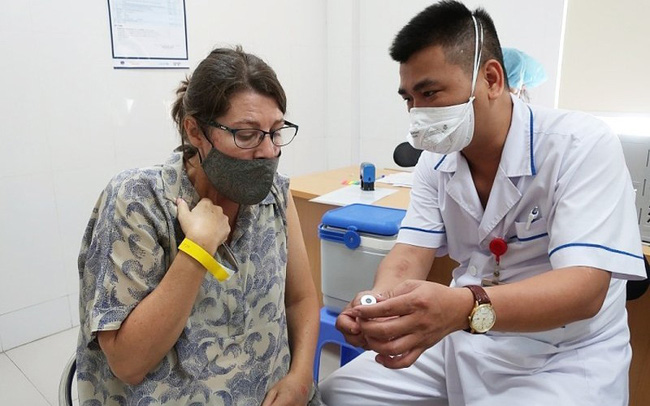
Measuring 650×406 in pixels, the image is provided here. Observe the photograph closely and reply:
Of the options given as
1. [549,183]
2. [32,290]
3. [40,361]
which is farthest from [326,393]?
[32,290]

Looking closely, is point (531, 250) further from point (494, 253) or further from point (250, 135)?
point (250, 135)

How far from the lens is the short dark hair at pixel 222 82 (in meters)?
1.06

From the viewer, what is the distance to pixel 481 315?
1.00 meters

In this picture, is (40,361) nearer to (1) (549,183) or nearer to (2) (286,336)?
(2) (286,336)

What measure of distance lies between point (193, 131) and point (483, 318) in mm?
748

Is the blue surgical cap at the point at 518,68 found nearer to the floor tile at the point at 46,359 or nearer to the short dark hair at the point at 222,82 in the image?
the short dark hair at the point at 222,82

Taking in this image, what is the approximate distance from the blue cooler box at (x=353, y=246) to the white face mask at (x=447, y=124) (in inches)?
19.6

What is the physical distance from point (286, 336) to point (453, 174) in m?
0.64

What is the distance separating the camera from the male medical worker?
1012 millimetres

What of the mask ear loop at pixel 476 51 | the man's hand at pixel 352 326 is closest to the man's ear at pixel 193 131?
the man's hand at pixel 352 326

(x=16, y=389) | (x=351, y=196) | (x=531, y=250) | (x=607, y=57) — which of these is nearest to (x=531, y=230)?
(x=531, y=250)

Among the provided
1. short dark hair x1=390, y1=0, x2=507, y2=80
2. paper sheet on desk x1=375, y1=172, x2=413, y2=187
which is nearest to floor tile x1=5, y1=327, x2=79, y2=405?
paper sheet on desk x1=375, y1=172, x2=413, y2=187

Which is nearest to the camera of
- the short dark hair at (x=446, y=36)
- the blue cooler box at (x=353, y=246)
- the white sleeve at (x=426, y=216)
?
the short dark hair at (x=446, y=36)

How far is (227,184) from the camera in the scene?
1.10 m
